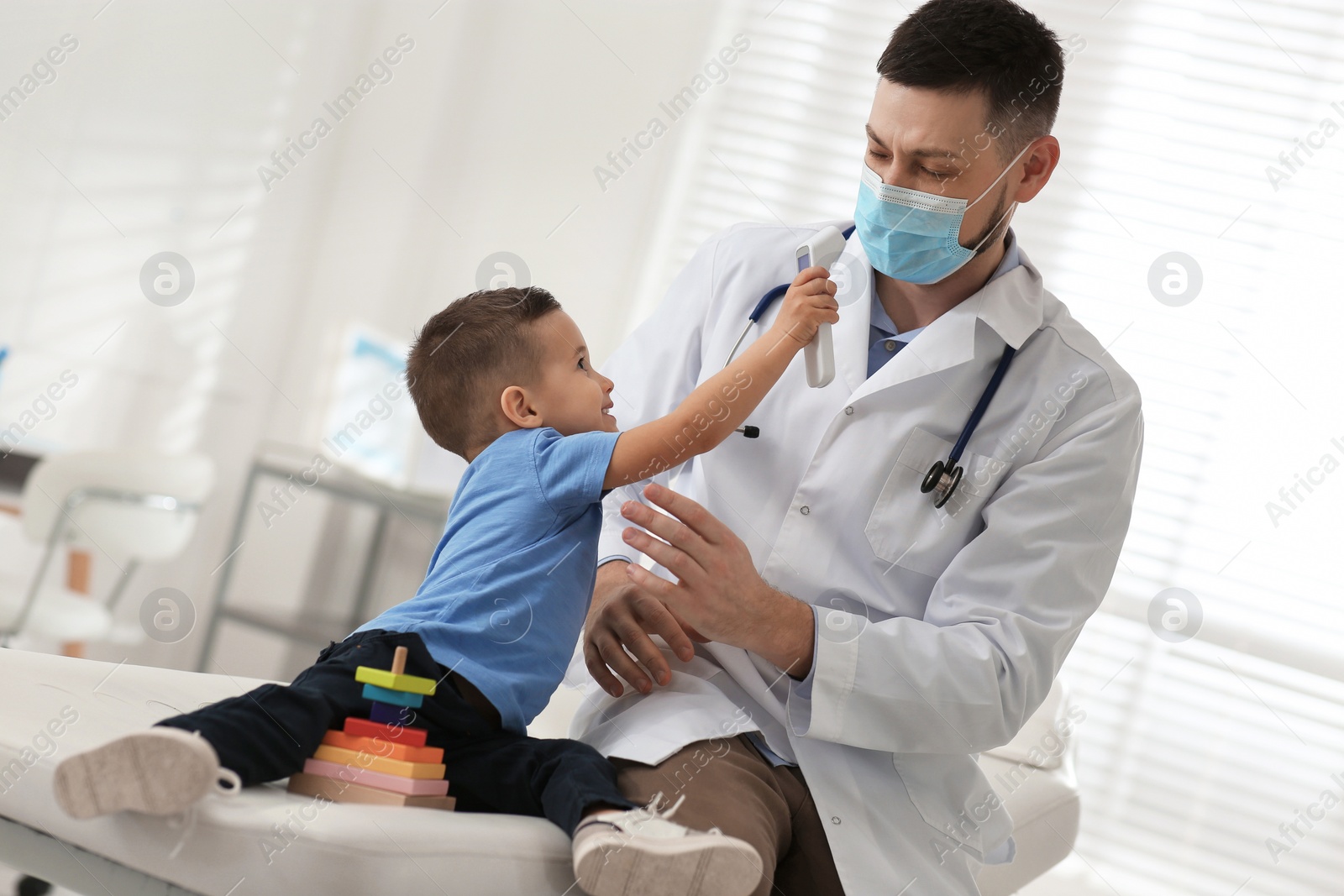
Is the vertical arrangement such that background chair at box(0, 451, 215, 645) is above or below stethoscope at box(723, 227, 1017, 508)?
below

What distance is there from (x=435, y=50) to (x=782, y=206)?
1408mm

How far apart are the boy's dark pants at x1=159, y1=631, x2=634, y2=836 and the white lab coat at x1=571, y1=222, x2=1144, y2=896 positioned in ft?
0.55

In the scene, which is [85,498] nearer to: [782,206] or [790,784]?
[782,206]

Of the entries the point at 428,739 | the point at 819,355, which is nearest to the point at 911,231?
the point at 819,355

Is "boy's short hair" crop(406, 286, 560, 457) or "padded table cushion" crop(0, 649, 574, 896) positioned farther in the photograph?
"boy's short hair" crop(406, 286, 560, 457)

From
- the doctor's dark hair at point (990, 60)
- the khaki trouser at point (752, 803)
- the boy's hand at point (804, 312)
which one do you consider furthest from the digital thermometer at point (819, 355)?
the khaki trouser at point (752, 803)

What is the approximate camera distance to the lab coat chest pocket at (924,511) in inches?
55.1

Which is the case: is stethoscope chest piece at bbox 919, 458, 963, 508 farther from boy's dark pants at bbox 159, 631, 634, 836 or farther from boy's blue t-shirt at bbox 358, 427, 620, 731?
boy's dark pants at bbox 159, 631, 634, 836

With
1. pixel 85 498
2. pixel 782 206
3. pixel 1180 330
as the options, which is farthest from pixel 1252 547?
pixel 85 498

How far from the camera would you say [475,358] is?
138 centimetres

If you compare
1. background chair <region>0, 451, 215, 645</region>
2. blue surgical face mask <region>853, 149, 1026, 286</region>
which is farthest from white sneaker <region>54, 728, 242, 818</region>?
background chair <region>0, 451, 215, 645</region>

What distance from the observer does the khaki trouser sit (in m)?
1.17

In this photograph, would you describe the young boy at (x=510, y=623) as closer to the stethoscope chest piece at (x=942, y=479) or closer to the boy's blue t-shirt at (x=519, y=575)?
the boy's blue t-shirt at (x=519, y=575)

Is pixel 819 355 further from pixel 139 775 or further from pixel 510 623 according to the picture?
pixel 139 775
